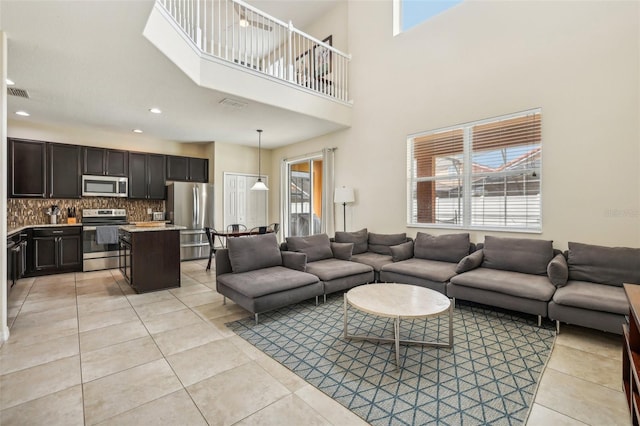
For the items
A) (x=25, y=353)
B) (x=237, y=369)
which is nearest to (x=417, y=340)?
(x=237, y=369)

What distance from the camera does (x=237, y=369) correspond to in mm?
2250

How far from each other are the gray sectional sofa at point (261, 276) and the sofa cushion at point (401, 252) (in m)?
1.38

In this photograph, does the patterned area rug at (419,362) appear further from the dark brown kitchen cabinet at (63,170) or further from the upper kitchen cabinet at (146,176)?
the dark brown kitchen cabinet at (63,170)

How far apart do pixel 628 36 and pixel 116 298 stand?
677 cm

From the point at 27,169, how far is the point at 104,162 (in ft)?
3.73

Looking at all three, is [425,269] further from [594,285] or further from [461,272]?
[594,285]

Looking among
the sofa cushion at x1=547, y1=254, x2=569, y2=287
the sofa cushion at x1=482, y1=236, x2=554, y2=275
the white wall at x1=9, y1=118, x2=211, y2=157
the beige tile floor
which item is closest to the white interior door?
the white wall at x1=9, y1=118, x2=211, y2=157

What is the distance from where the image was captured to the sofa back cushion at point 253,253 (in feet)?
11.9

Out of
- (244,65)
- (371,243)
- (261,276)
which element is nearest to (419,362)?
(261,276)

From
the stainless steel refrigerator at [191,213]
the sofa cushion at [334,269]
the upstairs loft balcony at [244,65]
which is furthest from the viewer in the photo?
the stainless steel refrigerator at [191,213]

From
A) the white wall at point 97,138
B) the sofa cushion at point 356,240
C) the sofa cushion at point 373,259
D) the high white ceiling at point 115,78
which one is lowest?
the sofa cushion at point 373,259

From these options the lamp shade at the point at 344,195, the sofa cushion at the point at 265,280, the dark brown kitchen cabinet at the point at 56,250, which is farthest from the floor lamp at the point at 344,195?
the dark brown kitchen cabinet at the point at 56,250

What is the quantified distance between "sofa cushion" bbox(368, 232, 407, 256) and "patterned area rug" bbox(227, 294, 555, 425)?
61.7 inches

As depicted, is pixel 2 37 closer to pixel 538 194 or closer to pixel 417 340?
pixel 417 340
